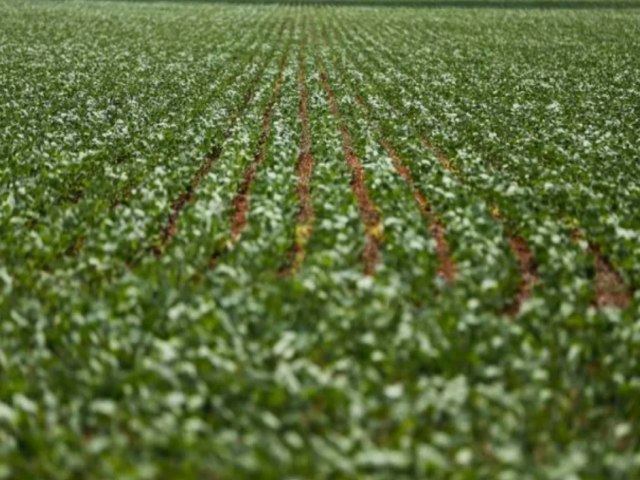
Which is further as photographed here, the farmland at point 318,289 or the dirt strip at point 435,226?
the dirt strip at point 435,226

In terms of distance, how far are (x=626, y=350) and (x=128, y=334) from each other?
4987mm

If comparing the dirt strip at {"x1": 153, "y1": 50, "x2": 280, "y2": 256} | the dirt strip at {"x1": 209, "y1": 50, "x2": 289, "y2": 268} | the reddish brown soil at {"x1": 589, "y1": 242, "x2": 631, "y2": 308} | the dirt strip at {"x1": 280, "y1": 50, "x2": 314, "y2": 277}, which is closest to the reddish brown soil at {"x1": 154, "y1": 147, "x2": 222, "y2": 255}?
the dirt strip at {"x1": 153, "y1": 50, "x2": 280, "y2": 256}

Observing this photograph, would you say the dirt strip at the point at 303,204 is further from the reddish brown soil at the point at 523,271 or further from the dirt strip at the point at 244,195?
the reddish brown soil at the point at 523,271

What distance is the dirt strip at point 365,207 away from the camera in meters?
9.78

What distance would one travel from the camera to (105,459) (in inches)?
214

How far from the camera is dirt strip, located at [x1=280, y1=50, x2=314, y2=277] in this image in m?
9.64

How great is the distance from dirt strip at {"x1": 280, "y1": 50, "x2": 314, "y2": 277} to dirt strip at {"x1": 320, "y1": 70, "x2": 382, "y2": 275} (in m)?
0.81

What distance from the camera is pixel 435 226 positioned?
11141 mm

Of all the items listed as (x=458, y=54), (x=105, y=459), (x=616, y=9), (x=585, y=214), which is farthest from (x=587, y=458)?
(x=616, y=9)

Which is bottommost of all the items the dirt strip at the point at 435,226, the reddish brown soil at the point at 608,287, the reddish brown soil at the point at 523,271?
the reddish brown soil at the point at 608,287

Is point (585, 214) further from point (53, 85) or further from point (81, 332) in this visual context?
point (53, 85)

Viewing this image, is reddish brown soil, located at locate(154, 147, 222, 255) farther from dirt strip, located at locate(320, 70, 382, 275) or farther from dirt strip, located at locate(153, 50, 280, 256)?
dirt strip, located at locate(320, 70, 382, 275)

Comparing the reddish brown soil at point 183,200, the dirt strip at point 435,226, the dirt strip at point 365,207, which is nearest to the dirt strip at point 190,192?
the reddish brown soil at point 183,200

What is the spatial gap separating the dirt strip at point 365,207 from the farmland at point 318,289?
50 millimetres
